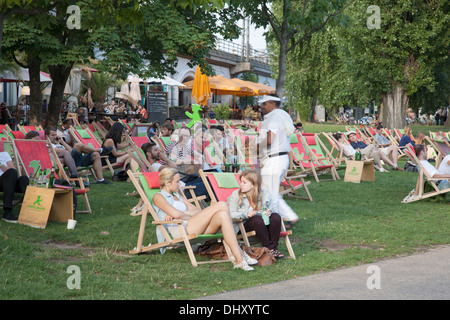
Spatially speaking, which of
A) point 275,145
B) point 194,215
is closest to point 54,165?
point 275,145

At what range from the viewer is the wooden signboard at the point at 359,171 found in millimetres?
12086

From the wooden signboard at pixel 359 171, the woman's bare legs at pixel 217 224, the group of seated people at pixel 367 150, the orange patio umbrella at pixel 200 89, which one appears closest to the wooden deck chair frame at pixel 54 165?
the woman's bare legs at pixel 217 224

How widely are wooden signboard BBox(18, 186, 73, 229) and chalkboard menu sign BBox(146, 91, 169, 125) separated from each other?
47.0 feet

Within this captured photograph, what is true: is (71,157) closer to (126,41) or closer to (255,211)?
(255,211)

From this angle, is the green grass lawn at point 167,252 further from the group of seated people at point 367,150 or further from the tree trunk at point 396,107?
the tree trunk at point 396,107

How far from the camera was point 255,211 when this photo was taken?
225 inches

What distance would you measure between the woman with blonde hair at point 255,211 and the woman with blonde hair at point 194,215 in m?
0.34

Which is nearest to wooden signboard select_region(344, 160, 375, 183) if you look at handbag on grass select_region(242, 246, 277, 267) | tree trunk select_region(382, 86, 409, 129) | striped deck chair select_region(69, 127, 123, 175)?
striped deck chair select_region(69, 127, 123, 175)

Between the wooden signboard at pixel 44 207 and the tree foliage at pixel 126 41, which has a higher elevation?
the tree foliage at pixel 126 41

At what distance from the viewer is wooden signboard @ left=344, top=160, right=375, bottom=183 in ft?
39.7

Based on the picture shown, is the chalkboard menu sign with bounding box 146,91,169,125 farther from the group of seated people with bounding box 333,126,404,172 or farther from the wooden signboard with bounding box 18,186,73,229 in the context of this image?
the wooden signboard with bounding box 18,186,73,229

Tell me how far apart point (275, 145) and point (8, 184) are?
3.05 meters
